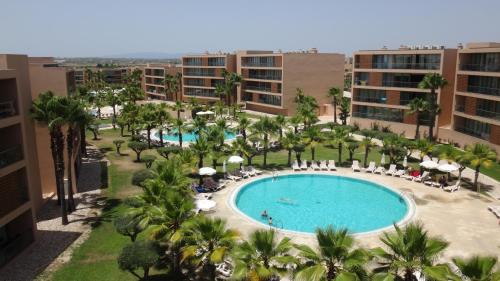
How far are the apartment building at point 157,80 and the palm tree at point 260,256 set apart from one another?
292 feet

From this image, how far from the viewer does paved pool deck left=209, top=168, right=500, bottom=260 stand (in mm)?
23062

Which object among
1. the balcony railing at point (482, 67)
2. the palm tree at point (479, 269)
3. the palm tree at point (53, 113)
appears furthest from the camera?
the balcony railing at point (482, 67)

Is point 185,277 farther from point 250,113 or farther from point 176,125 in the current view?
point 250,113

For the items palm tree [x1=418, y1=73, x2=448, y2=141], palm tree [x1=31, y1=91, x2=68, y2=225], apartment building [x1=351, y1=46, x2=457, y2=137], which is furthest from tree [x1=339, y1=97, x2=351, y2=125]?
palm tree [x1=31, y1=91, x2=68, y2=225]

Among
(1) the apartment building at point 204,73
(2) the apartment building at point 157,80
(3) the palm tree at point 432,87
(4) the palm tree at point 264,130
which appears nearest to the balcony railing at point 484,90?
(3) the palm tree at point 432,87

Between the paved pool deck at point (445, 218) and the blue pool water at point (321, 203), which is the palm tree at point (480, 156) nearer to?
the paved pool deck at point (445, 218)

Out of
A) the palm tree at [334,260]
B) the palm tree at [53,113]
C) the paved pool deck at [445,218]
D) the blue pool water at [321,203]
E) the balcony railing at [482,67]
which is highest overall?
the balcony railing at [482,67]

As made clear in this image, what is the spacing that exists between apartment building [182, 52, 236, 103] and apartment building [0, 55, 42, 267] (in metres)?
62.5

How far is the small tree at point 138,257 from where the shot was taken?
17422 mm

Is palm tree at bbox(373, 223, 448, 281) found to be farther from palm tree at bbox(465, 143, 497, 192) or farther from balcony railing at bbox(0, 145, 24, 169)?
palm tree at bbox(465, 143, 497, 192)

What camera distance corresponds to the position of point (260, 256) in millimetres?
14875

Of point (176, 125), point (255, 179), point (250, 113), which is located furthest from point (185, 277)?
point (250, 113)

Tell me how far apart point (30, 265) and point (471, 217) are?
1055 inches

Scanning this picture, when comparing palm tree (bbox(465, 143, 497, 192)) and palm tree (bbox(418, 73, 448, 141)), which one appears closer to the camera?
palm tree (bbox(465, 143, 497, 192))
